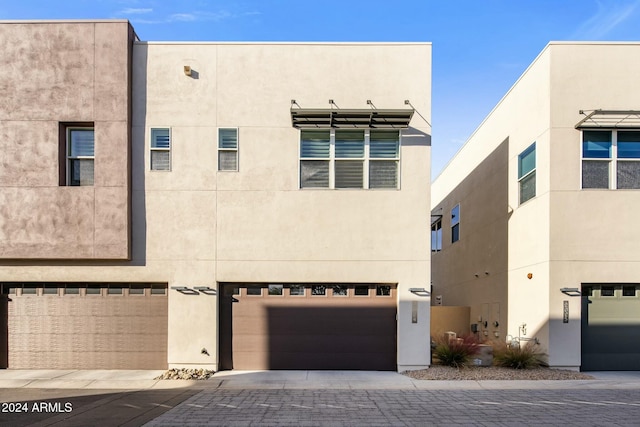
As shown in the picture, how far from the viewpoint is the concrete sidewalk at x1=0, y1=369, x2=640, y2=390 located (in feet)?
34.4

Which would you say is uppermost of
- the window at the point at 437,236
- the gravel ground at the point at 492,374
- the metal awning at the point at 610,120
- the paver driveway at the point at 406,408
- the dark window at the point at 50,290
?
the metal awning at the point at 610,120

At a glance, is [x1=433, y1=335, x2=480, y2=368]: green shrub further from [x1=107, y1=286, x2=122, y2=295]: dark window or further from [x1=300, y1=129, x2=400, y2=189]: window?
[x1=107, y1=286, x2=122, y2=295]: dark window

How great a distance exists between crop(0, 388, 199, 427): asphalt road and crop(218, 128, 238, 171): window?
5.59 meters

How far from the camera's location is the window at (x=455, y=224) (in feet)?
66.4

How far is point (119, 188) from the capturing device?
1195 cm

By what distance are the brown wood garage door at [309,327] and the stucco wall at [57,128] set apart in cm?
380

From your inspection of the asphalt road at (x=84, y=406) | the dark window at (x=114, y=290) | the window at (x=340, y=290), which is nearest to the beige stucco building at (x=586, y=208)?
the window at (x=340, y=290)

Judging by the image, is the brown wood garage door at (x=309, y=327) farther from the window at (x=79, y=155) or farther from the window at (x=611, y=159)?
the window at (x=611, y=159)

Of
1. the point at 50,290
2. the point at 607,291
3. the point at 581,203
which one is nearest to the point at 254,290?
the point at 50,290

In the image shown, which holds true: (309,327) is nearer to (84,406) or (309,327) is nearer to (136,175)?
(84,406)

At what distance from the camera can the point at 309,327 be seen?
1213 cm

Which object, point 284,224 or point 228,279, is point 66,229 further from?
point 284,224

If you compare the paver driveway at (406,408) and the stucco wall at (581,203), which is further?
the stucco wall at (581,203)

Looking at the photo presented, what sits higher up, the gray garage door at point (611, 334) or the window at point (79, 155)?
the window at point (79, 155)
